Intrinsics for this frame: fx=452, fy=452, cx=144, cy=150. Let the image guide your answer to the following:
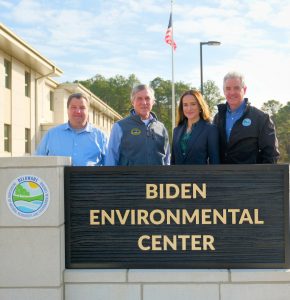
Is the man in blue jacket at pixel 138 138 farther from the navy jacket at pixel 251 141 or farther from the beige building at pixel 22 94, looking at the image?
the beige building at pixel 22 94

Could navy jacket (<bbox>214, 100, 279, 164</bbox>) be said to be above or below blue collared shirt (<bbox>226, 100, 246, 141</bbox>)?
below

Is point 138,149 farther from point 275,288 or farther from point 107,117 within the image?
point 107,117

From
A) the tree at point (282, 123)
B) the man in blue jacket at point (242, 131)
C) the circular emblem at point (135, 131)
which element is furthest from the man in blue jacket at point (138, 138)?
the tree at point (282, 123)

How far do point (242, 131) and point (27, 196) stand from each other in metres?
1.91

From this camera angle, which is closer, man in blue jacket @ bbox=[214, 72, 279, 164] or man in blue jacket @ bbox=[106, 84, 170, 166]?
man in blue jacket @ bbox=[214, 72, 279, 164]

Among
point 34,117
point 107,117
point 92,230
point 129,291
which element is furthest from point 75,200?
point 107,117

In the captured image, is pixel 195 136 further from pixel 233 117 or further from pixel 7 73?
pixel 7 73

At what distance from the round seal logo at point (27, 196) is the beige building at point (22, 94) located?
13572 mm

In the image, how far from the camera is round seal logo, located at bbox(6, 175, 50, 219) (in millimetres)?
3666

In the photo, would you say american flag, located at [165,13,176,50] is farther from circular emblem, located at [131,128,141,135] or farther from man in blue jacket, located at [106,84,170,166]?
circular emblem, located at [131,128,141,135]

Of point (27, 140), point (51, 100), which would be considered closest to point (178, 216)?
point (27, 140)

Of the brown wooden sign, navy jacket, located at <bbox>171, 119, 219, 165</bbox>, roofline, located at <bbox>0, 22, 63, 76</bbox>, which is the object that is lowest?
the brown wooden sign

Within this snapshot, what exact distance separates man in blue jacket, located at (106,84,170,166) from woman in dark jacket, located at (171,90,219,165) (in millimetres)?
178

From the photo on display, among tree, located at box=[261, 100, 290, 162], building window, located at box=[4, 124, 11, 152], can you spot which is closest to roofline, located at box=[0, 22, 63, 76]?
building window, located at box=[4, 124, 11, 152]
